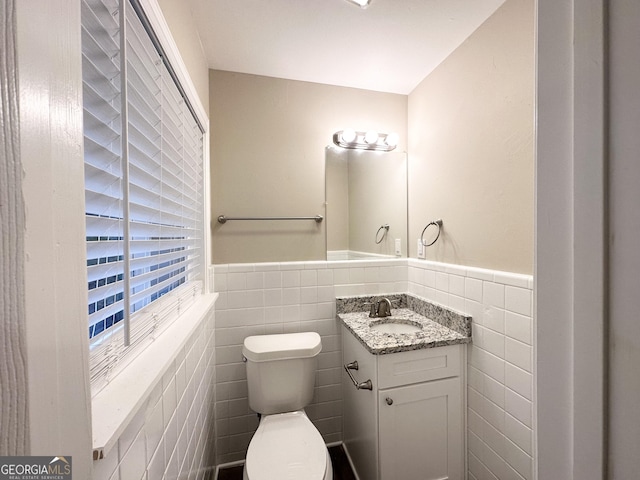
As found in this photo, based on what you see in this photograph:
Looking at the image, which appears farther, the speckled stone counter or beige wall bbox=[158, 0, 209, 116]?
the speckled stone counter

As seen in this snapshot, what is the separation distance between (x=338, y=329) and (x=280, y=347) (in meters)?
0.45

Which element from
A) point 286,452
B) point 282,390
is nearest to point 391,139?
point 282,390

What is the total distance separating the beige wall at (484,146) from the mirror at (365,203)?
0.21 metres

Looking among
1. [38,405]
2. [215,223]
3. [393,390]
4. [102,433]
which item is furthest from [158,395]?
[215,223]

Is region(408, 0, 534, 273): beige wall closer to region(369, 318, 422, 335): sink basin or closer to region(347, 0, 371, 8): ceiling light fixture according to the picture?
region(369, 318, 422, 335): sink basin

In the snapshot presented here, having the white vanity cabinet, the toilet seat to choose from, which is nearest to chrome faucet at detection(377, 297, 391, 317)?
the white vanity cabinet

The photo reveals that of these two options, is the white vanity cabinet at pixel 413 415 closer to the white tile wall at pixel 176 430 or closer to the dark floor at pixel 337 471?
the dark floor at pixel 337 471

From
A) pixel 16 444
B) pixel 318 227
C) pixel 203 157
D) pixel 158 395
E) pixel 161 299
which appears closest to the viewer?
pixel 16 444

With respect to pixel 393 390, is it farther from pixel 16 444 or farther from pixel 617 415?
pixel 16 444

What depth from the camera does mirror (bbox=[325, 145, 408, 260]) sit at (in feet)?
5.95

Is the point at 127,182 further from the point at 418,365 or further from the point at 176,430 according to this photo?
the point at 418,365

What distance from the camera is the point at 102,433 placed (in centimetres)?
44

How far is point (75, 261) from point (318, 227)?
1.51 m

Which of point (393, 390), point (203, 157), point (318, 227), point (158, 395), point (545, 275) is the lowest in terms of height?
point (393, 390)
